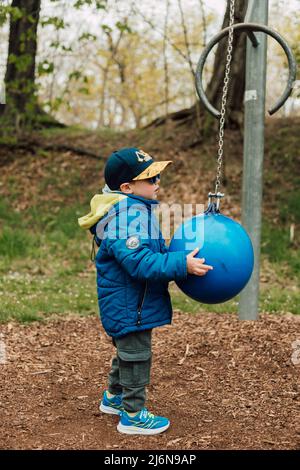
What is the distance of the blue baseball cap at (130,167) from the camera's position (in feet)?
12.0

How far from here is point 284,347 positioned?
17.2ft

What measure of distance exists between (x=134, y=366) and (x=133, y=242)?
0.78m

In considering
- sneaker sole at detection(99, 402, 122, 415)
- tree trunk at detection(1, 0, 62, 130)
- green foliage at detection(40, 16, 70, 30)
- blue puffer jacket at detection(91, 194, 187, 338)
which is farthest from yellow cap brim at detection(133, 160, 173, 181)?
tree trunk at detection(1, 0, 62, 130)

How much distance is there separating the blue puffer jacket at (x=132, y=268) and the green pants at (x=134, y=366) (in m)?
0.10

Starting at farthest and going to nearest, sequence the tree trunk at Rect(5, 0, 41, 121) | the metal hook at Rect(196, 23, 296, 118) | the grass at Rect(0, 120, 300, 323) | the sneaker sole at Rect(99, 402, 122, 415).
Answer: the tree trunk at Rect(5, 0, 41, 121), the grass at Rect(0, 120, 300, 323), the metal hook at Rect(196, 23, 296, 118), the sneaker sole at Rect(99, 402, 122, 415)

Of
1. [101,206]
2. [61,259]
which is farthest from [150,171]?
[61,259]

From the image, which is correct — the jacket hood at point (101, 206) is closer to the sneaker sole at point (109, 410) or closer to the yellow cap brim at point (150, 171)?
the yellow cap brim at point (150, 171)

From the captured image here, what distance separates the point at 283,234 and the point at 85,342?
4838 mm

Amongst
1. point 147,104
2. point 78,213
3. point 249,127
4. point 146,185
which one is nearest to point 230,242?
point 146,185

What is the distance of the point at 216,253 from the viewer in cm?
348

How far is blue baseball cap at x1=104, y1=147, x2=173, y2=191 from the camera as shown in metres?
3.66

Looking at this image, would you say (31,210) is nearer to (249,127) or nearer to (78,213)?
(78,213)

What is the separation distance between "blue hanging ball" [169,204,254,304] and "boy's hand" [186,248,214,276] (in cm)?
4

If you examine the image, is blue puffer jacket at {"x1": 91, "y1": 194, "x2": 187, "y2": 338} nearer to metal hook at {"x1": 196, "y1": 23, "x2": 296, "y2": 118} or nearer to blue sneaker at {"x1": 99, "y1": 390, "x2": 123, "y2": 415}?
blue sneaker at {"x1": 99, "y1": 390, "x2": 123, "y2": 415}
